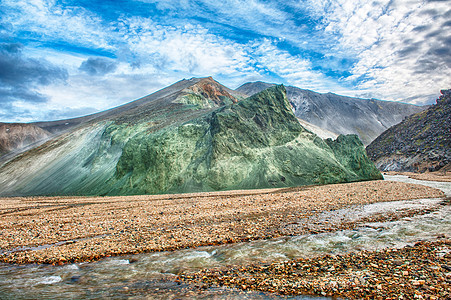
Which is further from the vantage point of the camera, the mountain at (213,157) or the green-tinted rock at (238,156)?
the mountain at (213,157)

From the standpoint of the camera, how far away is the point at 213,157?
1623 inches

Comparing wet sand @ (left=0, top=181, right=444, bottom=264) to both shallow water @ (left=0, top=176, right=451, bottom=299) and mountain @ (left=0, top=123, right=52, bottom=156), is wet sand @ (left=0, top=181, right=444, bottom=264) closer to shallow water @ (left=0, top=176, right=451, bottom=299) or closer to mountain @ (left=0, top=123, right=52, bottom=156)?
shallow water @ (left=0, top=176, right=451, bottom=299)

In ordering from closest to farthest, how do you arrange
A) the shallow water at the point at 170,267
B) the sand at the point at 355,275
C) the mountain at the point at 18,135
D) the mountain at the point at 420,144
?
the sand at the point at 355,275 < the shallow water at the point at 170,267 < the mountain at the point at 420,144 < the mountain at the point at 18,135

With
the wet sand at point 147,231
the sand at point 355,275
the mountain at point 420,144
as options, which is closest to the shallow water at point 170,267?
the sand at point 355,275

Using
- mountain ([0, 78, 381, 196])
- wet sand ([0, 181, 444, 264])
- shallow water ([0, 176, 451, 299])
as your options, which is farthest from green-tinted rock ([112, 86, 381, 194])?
shallow water ([0, 176, 451, 299])

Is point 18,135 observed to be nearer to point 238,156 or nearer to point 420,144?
point 238,156

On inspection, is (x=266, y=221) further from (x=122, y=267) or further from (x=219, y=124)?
(x=219, y=124)

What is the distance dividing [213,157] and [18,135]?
6373 inches

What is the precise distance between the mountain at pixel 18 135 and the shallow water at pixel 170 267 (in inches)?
6467

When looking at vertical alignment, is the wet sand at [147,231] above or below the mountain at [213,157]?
below

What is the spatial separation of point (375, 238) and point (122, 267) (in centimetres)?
889

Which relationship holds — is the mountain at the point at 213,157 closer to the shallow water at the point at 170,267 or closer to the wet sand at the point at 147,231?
the wet sand at the point at 147,231

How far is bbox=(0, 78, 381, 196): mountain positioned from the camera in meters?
40.1

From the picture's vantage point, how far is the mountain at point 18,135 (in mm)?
147000
